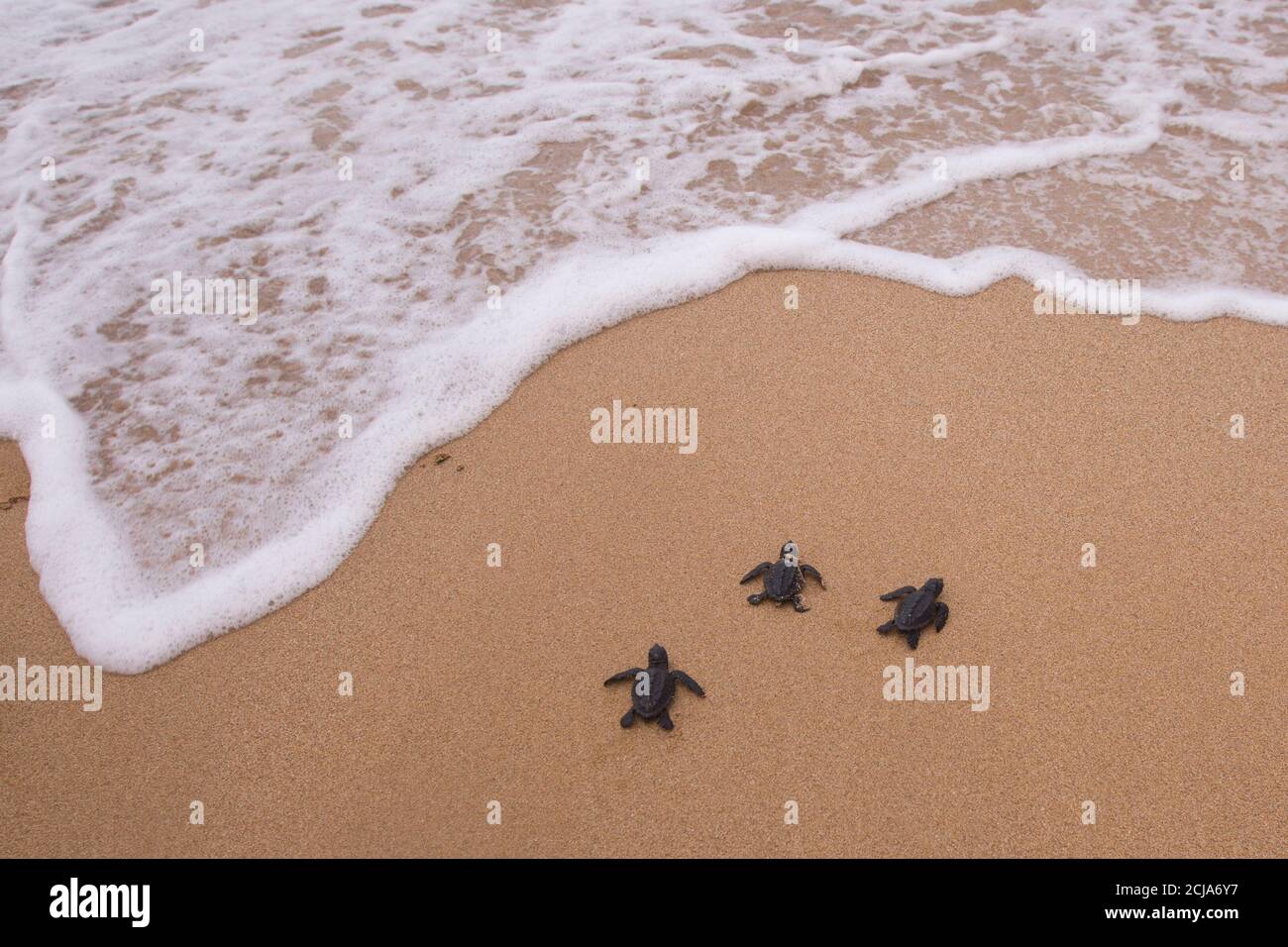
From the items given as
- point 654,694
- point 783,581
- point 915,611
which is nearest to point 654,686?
point 654,694

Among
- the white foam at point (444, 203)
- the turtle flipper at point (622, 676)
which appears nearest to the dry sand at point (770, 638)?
the turtle flipper at point (622, 676)

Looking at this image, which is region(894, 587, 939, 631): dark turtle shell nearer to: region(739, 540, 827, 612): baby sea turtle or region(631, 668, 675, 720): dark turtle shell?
region(739, 540, 827, 612): baby sea turtle

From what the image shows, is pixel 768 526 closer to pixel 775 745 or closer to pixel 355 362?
pixel 775 745

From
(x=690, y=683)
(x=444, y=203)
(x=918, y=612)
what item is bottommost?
(x=690, y=683)

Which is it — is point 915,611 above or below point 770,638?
above

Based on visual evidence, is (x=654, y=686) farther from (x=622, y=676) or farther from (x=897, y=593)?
(x=897, y=593)

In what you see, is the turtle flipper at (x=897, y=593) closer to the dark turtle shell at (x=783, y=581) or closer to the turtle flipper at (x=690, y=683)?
the dark turtle shell at (x=783, y=581)

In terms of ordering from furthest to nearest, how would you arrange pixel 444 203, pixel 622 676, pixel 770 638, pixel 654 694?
pixel 444 203 < pixel 770 638 < pixel 622 676 < pixel 654 694
